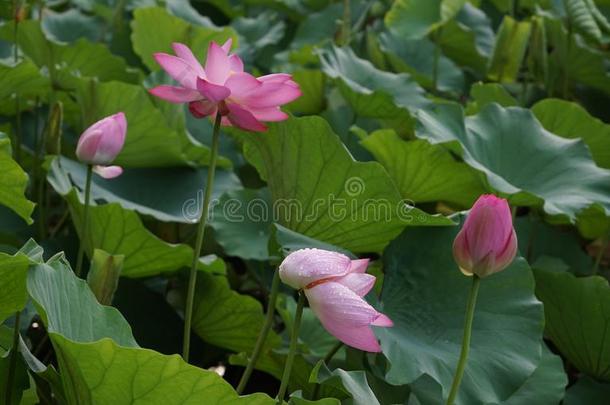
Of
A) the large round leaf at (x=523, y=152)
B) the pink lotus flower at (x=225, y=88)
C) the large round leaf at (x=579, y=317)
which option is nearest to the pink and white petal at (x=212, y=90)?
the pink lotus flower at (x=225, y=88)

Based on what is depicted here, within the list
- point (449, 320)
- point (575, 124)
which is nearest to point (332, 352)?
point (449, 320)

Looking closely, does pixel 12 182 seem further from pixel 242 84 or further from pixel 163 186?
pixel 163 186

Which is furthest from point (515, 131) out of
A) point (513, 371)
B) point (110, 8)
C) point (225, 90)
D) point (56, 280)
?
point (110, 8)

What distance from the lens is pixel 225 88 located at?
99cm

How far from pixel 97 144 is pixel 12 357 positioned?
0.31 m

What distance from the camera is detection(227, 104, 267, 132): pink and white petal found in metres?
1.01

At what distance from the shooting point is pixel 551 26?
6.74 feet

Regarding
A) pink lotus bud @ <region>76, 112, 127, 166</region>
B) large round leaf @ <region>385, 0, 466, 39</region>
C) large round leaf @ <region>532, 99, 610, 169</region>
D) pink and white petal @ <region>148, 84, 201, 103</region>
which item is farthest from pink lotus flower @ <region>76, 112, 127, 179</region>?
large round leaf @ <region>385, 0, 466, 39</region>

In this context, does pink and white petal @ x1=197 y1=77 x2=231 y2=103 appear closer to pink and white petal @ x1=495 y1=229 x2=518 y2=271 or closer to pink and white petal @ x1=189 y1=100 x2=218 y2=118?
pink and white petal @ x1=189 y1=100 x2=218 y2=118

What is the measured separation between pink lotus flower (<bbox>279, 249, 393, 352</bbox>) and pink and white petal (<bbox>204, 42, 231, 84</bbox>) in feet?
0.75

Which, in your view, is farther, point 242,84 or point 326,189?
point 326,189

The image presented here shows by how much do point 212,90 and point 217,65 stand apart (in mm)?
27
